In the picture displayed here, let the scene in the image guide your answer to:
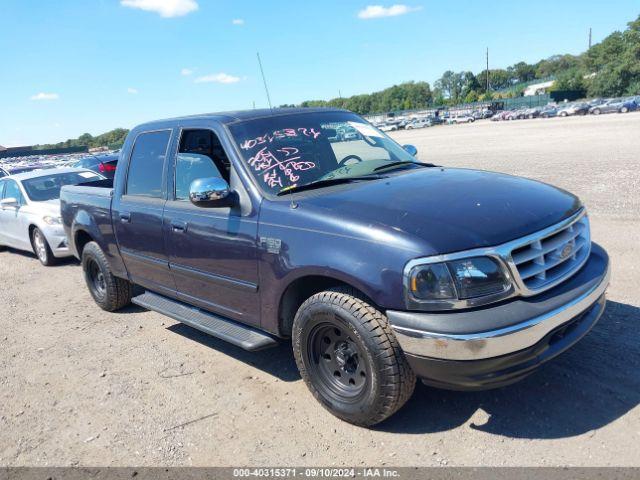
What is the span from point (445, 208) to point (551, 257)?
27.1 inches

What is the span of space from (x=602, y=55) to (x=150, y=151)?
117 metres

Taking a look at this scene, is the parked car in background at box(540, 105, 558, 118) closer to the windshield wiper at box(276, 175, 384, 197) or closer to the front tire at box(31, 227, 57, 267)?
the front tire at box(31, 227, 57, 267)

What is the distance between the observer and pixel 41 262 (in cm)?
924

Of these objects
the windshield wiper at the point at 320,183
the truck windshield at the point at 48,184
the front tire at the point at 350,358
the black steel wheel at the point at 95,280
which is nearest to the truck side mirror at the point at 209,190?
the windshield wiper at the point at 320,183

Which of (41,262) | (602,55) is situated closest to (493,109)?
(602,55)

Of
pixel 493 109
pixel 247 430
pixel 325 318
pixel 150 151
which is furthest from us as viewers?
pixel 493 109

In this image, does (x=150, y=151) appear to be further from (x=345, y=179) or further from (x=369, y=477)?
(x=369, y=477)

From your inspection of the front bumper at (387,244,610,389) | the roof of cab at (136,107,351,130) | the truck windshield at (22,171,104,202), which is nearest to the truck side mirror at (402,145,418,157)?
the roof of cab at (136,107,351,130)

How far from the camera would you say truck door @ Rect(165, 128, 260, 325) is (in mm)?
3752

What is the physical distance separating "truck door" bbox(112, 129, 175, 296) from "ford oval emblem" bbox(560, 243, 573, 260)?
3.10 metres

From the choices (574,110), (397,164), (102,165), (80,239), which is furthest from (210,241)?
(574,110)

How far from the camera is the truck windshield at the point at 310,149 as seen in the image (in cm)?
386

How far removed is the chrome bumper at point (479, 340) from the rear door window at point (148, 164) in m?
2.74

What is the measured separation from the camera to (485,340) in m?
2.70
